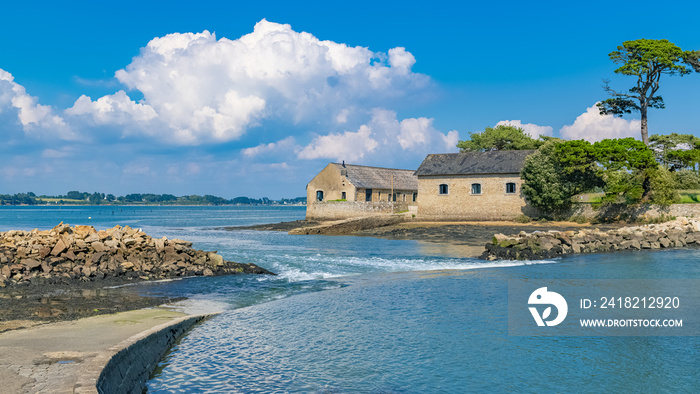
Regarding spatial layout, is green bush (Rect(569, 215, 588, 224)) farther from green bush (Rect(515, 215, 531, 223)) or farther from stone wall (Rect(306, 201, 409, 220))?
stone wall (Rect(306, 201, 409, 220))

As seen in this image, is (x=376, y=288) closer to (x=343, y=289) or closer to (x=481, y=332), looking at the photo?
(x=343, y=289)

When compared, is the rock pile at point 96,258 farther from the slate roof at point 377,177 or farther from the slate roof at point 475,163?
the slate roof at point 377,177

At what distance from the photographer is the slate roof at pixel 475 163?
4834 cm

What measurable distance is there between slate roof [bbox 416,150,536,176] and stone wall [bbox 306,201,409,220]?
6804mm

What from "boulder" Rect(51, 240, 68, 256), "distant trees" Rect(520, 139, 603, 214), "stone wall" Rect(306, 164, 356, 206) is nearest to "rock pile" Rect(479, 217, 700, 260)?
"distant trees" Rect(520, 139, 603, 214)

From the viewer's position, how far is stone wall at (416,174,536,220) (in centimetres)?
4734

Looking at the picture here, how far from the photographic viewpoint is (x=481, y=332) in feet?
35.7

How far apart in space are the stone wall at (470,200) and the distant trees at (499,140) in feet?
66.8

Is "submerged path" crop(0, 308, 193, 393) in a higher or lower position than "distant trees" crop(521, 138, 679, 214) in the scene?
lower

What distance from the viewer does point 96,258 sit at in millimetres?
18359

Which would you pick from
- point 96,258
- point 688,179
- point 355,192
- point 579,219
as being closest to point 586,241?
point 579,219

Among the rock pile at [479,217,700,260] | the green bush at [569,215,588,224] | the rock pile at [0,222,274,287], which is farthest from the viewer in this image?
the green bush at [569,215,588,224]

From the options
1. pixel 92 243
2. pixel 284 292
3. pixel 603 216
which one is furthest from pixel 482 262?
pixel 603 216

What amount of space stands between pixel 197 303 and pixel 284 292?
304 centimetres
